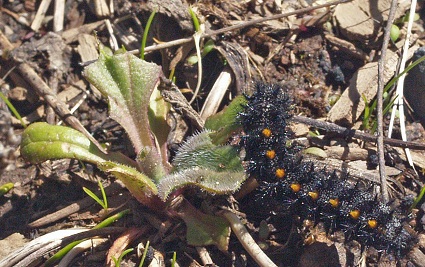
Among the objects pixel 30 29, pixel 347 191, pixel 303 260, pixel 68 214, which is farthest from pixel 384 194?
pixel 30 29

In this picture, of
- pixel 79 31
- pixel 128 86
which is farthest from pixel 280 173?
pixel 79 31

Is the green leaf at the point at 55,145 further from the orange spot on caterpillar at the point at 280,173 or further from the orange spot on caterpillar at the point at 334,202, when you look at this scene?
the orange spot on caterpillar at the point at 334,202

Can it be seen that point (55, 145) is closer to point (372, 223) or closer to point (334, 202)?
point (334, 202)

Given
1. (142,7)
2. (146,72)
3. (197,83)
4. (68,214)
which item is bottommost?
(68,214)

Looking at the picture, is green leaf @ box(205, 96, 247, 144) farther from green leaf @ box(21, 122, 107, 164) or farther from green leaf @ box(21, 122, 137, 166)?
green leaf @ box(21, 122, 107, 164)

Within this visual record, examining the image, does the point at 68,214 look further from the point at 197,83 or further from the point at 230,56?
the point at 230,56

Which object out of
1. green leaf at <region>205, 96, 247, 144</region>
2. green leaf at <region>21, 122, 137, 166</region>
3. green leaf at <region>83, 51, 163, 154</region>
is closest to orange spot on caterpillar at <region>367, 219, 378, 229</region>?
green leaf at <region>205, 96, 247, 144</region>
